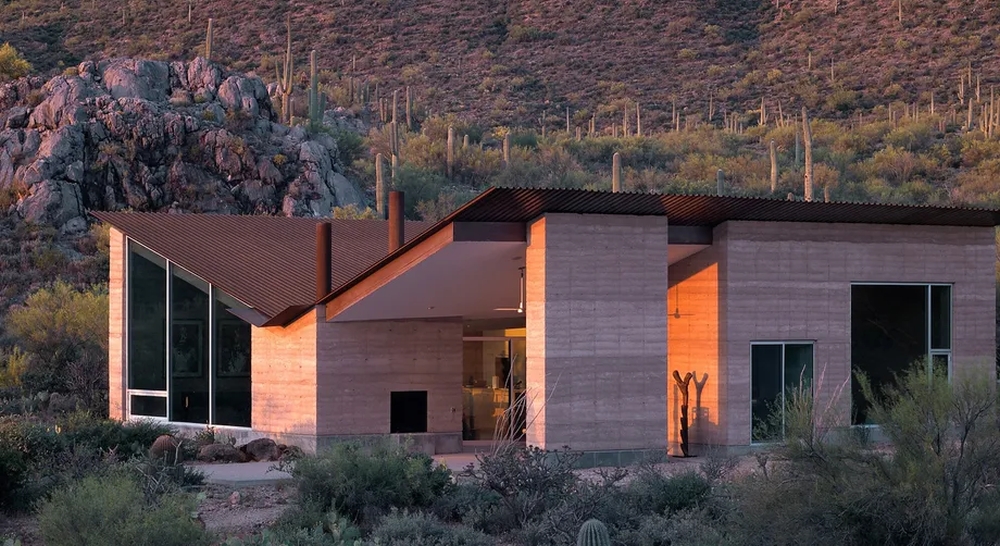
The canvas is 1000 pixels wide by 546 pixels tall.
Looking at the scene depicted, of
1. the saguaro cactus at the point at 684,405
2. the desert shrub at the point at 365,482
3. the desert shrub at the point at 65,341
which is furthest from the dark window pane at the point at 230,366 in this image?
the desert shrub at the point at 365,482

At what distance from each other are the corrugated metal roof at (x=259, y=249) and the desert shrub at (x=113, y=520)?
33.8 feet

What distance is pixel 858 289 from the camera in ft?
79.9

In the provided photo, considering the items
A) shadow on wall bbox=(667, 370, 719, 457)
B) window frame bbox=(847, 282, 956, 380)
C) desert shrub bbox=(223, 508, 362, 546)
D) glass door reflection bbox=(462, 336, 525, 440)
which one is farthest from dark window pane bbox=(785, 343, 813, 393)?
desert shrub bbox=(223, 508, 362, 546)

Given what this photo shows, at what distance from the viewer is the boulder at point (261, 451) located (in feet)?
78.2

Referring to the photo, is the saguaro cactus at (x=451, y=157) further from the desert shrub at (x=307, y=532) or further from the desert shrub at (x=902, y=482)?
the desert shrub at (x=902, y=482)

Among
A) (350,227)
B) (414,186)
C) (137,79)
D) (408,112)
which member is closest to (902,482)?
(350,227)

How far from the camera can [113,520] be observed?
1365 centimetres

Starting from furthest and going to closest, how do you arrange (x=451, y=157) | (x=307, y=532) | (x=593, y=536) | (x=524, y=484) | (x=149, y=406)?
(x=451, y=157), (x=149, y=406), (x=524, y=484), (x=307, y=532), (x=593, y=536)

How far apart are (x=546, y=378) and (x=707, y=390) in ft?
11.9

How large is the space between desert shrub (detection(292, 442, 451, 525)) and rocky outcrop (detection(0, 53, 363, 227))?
95.9 feet

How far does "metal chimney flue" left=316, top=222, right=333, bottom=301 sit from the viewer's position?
23969mm

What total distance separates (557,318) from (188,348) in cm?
878

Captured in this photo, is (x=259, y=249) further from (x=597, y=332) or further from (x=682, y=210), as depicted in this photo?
(x=682, y=210)

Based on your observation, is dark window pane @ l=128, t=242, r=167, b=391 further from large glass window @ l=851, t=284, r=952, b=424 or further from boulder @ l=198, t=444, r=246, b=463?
large glass window @ l=851, t=284, r=952, b=424
